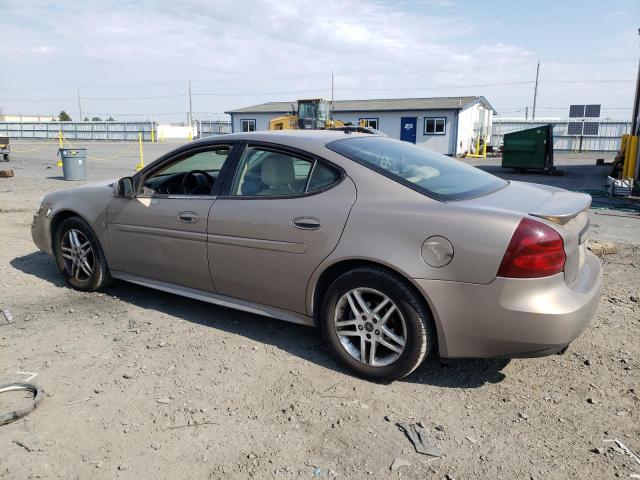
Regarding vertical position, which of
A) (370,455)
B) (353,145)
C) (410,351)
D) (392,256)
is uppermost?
(353,145)

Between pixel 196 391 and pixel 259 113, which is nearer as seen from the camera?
pixel 196 391

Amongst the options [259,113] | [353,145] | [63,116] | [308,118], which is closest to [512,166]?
[308,118]

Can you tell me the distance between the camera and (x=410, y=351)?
3.15 metres

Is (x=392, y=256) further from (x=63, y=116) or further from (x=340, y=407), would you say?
(x=63, y=116)

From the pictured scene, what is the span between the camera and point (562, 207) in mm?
3209

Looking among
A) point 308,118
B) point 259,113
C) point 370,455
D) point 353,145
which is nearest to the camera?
point 370,455

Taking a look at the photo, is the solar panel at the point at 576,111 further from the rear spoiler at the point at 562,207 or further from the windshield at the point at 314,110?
the rear spoiler at the point at 562,207

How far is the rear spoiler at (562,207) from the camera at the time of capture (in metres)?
2.97

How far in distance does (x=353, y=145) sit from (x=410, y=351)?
148 cm

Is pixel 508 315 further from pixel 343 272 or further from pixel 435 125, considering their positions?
pixel 435 125

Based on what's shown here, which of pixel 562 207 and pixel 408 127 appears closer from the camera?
pixel 562 207

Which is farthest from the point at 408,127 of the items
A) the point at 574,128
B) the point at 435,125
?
the point at 574,128

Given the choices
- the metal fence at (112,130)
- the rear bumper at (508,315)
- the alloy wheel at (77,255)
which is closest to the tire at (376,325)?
the rear bumper at (508,315)

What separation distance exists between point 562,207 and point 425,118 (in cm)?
3265
